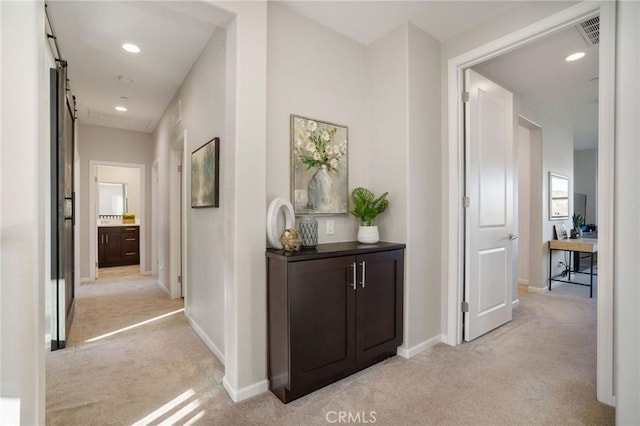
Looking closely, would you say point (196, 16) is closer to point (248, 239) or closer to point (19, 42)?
point (19, 42)

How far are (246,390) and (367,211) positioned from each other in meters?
1.52

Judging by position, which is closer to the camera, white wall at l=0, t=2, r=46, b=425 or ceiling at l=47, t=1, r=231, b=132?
white wall at l=0, t=2, r=46, b=425

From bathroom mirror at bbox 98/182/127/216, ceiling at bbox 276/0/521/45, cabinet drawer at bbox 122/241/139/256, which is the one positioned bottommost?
cabinet drawer at bbox 122/241/139/256

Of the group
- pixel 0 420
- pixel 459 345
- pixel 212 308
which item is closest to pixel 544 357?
pixel 459 345

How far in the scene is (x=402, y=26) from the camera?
8.26 ft

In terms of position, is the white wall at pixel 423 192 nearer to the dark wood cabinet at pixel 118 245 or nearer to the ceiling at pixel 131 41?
the ceiling at pixel 131 41

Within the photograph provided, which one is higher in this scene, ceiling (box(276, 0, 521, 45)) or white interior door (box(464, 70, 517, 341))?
ceiling (box(276, 0, 521, 45))

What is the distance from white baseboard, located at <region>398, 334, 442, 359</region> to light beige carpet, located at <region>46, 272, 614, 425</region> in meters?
0.05

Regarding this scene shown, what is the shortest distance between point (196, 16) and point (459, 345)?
3.19 m

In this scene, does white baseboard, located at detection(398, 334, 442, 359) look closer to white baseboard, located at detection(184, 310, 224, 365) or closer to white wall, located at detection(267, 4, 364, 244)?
white wall, located at detection(267, 4, 364, 244)

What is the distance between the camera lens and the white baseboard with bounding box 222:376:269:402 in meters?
1.93

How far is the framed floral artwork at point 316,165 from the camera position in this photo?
237 centimetres

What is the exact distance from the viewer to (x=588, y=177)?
25.7 feet

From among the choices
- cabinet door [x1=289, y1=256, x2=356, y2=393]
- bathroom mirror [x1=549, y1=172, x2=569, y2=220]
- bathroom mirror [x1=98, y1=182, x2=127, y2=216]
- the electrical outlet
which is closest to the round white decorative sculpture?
cabinet door [x1=289, y1=256, x2=356, y2=393]
